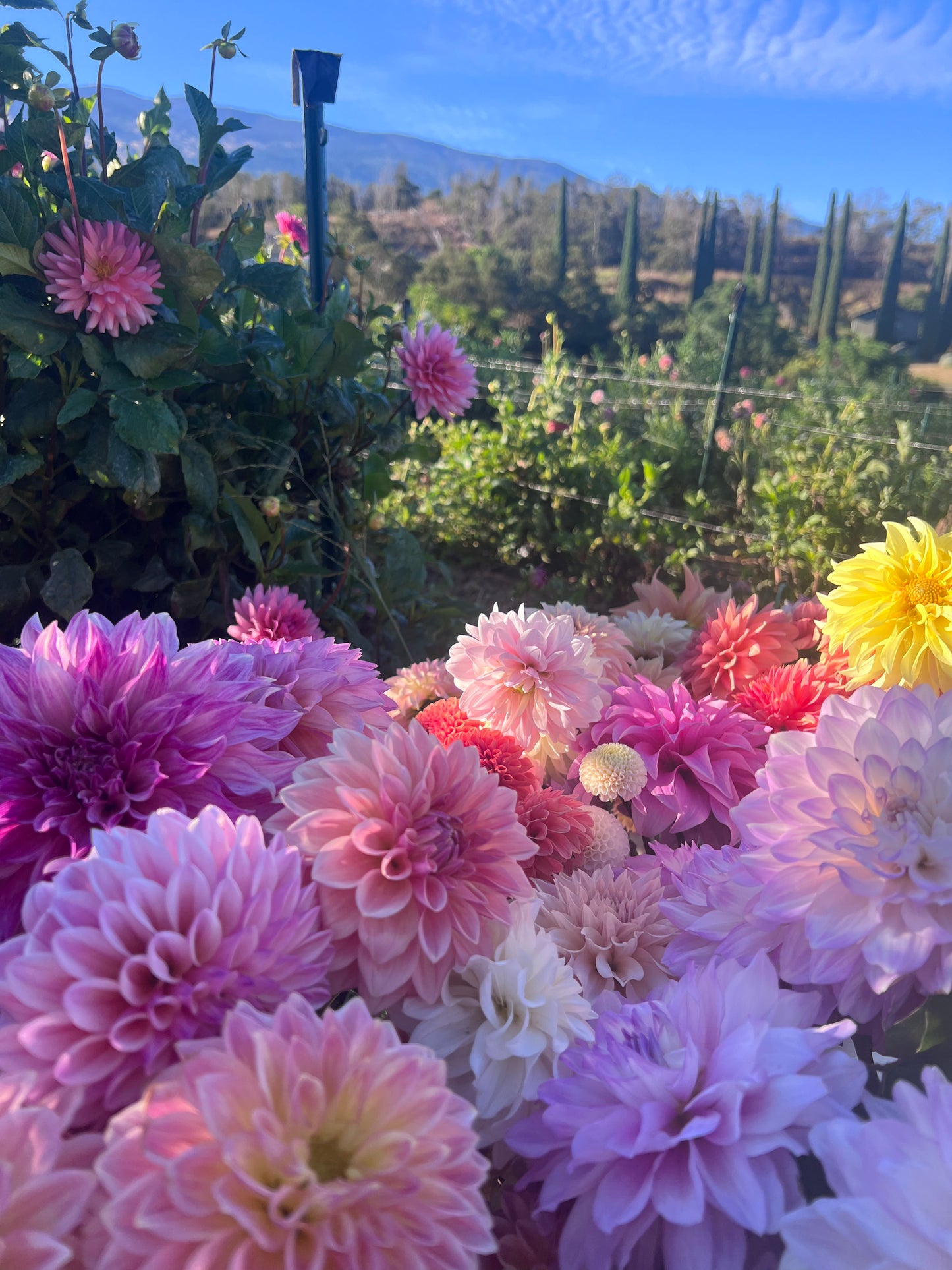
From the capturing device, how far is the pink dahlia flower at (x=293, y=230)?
7.89 ft

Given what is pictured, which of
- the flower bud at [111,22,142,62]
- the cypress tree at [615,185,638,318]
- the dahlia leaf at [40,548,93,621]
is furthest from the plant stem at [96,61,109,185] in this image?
the cypress tree at [615,185,638,318]

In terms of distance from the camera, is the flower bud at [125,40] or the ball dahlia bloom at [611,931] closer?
the ball dahlia bloom at [611,931]

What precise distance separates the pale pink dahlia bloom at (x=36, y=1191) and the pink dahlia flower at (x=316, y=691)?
28 cm

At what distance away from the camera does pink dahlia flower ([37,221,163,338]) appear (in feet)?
3.44

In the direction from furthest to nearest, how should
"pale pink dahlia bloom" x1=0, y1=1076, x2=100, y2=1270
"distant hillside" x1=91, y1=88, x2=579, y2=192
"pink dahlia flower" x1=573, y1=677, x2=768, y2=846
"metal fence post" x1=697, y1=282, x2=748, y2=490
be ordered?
"distant hillside" x1=91, y1=88, x2=579, y2=192
"metal fence post" x1=697, y1=282, x2=748, y2=490
"pink dahlia flower" x1=573, y1=677, x2=768, y2=846
"pale pink dahlia bloom" x1=0, y1=1076, x2=100, y2=1270

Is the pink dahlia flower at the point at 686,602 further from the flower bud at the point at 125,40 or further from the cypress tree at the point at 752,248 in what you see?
the cypress tree at the point at 752,248

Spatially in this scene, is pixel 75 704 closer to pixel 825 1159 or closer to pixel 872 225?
pixel 825 1159

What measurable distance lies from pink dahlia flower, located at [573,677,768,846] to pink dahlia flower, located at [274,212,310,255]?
6.67 ft

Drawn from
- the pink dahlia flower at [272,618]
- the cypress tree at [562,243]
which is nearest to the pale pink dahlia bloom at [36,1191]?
the pink dahlia flower at [272,618]

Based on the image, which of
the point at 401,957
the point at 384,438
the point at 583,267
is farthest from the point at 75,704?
the point at 583,267

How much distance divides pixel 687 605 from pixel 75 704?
2.93 ft

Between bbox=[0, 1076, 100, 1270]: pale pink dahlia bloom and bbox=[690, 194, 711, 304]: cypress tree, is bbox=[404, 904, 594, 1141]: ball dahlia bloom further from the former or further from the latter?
bbox=[690, 194, 711, 304]: cypress tree

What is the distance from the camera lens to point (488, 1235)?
12.2 inches

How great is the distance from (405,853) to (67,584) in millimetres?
960
